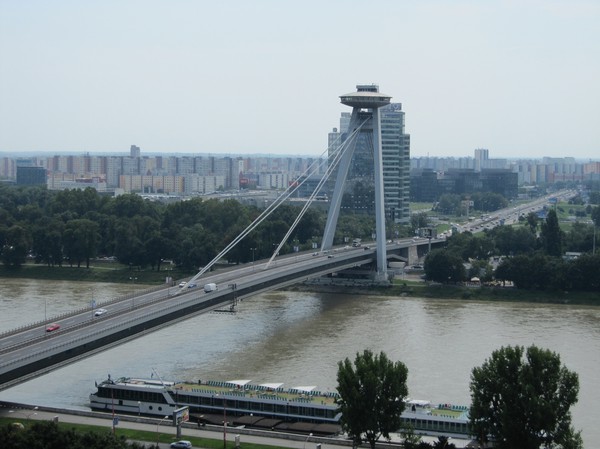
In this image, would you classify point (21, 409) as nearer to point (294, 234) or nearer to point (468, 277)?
point (468, 277)

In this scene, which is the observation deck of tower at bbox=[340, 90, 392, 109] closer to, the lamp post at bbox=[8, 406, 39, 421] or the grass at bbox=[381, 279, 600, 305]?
the grass at bbox=[381, 279, 600, 305]

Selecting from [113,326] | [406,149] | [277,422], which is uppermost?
[406,149]

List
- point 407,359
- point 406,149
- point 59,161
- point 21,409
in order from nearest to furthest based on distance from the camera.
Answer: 1. point 21,409
2. point 407,359
3. point 406,149
4. point 59,161

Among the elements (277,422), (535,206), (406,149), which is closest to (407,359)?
(277,422)

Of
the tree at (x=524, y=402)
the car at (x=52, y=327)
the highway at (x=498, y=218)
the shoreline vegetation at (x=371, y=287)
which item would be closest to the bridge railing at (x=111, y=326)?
the car at (x=52, y=327)

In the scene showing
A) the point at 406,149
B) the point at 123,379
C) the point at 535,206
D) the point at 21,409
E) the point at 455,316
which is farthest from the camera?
the point at 535,206
